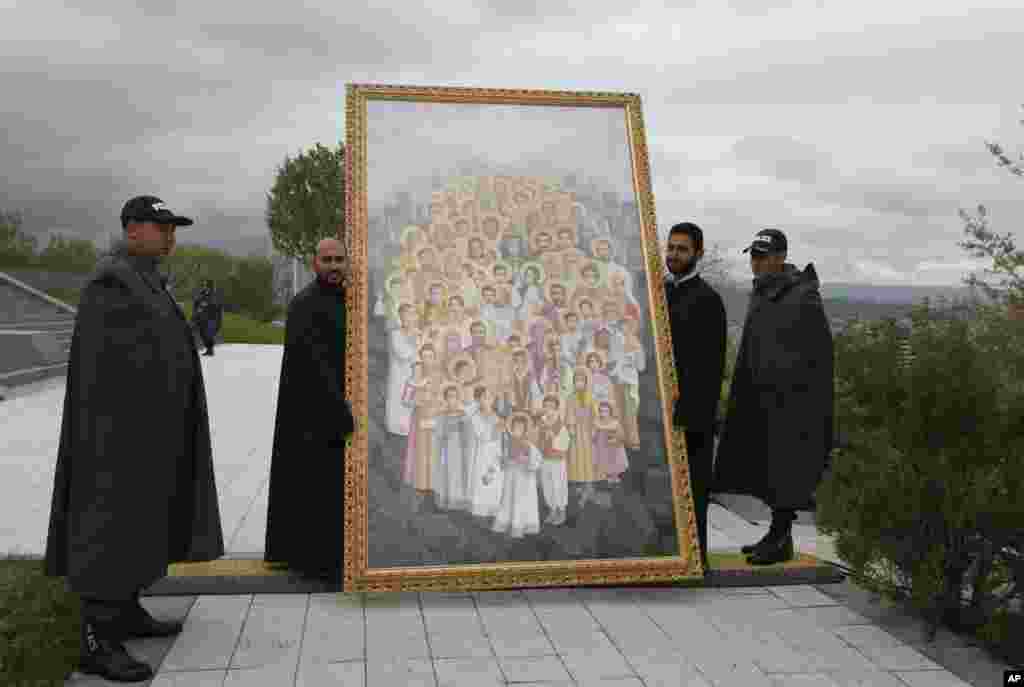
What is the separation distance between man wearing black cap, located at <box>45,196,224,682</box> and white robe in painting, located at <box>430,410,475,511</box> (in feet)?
4.64

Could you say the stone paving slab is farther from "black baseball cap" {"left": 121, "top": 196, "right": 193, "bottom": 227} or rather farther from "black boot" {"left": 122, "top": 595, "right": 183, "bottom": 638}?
"black baseball cap" {"left": 121, "top": 196, "right": 193, "bottom": 227}

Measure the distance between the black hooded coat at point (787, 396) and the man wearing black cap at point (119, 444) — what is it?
3525 mm

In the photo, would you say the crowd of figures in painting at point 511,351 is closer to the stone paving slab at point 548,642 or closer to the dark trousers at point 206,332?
the stone paving slab at point 548,642

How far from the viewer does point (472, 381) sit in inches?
200

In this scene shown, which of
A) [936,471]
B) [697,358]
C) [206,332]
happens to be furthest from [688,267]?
[206,332]

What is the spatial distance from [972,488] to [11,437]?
35.3 feet

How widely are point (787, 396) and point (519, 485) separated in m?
1.83

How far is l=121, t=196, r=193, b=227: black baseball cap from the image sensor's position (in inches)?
161

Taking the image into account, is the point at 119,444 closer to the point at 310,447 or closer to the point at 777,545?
the point at 310,447

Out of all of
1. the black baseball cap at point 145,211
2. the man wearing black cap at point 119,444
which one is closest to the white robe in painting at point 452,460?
the man wearing black cap at point 119,444

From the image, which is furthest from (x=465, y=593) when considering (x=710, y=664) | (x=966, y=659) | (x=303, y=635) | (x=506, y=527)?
(x=966, y=659)

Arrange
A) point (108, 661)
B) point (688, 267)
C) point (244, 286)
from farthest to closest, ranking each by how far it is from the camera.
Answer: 1. point (244, 286)
2. point (688, 267)
3. point (108, 661)

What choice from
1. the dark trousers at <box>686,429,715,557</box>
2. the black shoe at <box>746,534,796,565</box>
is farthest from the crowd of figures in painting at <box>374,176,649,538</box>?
the black shoe at <box>746,534,796,565</box>

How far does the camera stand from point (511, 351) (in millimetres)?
5148
